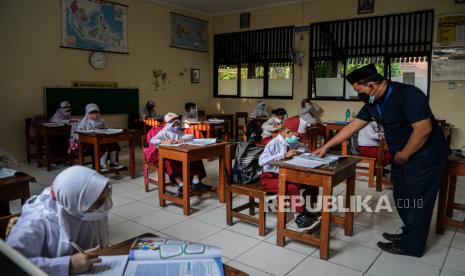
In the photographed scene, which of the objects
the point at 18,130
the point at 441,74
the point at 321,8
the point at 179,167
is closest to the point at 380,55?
the point at 441,74

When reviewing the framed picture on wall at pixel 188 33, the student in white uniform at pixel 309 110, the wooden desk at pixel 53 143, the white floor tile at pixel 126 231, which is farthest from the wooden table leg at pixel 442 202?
Answer: the framed picture on wall at pixel 188 33

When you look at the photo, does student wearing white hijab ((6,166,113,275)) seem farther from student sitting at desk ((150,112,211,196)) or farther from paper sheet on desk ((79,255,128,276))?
student sitting at desk ((150,112,211,196))

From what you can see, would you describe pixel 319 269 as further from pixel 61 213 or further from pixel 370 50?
pixel 370 50

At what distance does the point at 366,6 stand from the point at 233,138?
13.8 feet

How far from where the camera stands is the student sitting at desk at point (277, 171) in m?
2.97

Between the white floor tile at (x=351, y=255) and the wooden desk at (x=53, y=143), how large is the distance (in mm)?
4462

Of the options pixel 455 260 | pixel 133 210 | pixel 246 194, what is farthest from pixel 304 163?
pixel 133 210

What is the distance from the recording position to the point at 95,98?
7020 mm

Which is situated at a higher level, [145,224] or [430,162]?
[430,162]

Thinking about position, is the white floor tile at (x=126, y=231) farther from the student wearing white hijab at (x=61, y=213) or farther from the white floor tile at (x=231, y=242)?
the student wearing white hijab at (x=61, y=213)

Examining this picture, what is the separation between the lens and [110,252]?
1.30 meters

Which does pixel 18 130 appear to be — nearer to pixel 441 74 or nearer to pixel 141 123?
pixel 141 123

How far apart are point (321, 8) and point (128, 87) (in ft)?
15.0

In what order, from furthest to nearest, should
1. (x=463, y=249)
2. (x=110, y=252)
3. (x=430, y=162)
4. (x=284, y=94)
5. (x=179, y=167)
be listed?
(x=284, y=94) → (x=179, y=167) → (x=463, y=249) → (x=430, y=162) → (x=110, y=252)
